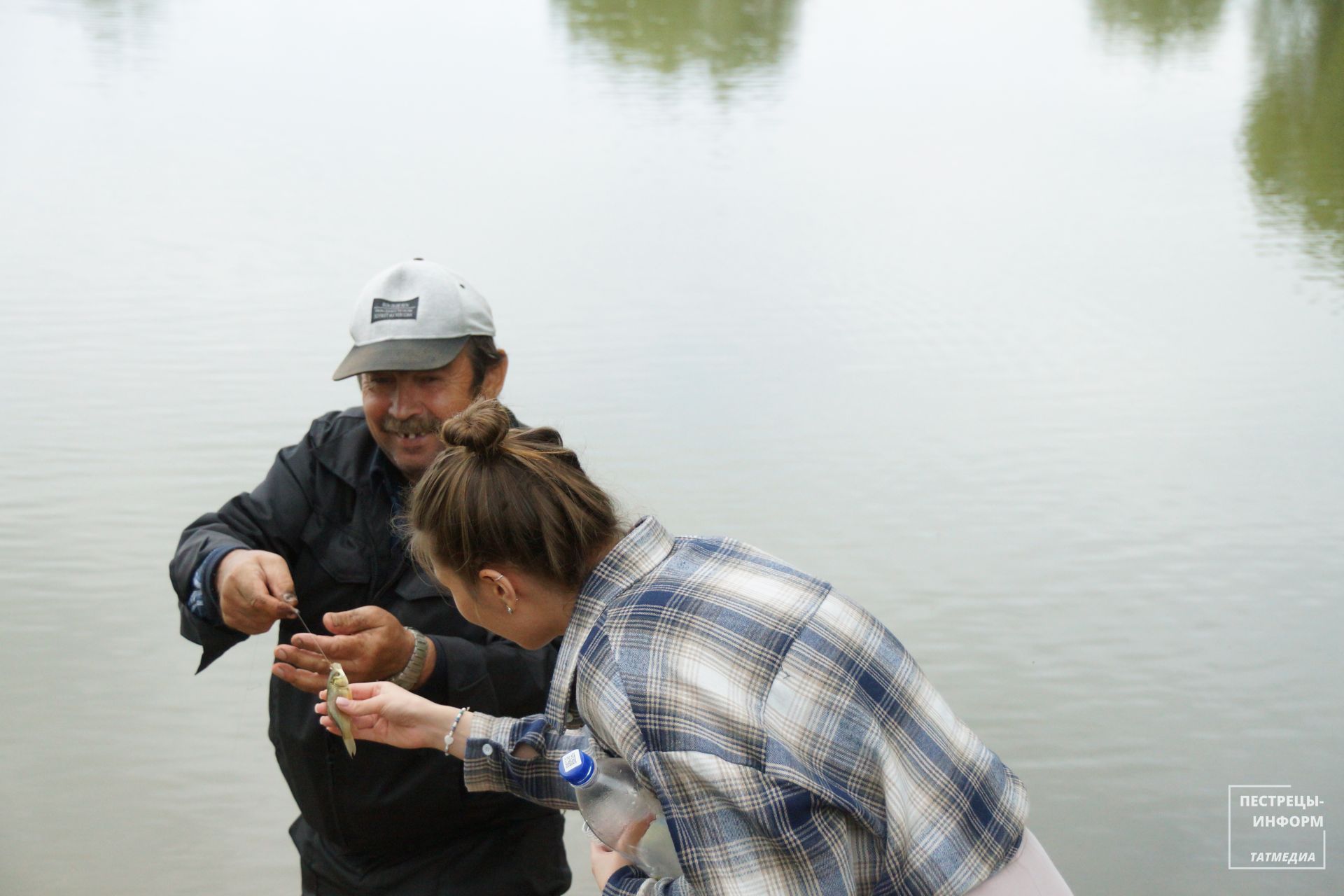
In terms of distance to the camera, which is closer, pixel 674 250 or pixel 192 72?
pixel 674 250

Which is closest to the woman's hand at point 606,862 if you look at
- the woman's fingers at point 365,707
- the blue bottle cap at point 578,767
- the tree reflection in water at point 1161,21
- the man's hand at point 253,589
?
the blue bottle cap at point 578,767

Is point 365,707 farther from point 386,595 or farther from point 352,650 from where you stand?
point 386,595

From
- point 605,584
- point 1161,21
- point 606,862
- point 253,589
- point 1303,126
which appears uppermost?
point 1161,21

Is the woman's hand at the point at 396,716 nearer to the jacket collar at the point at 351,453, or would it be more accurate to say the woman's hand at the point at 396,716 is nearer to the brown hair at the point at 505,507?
the brown hair at the point at 505,507

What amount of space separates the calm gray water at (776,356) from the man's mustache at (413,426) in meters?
2.30

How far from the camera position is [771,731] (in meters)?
1.39

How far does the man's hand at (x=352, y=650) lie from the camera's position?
6.38ft

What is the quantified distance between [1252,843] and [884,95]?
11.6 meters

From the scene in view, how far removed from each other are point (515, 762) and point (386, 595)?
502mm

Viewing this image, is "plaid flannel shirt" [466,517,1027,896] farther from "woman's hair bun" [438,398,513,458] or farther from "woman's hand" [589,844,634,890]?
"woman's hair bun" [438,398,513,458]

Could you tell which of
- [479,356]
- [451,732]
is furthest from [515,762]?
[479,356]

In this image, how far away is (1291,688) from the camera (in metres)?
4.88

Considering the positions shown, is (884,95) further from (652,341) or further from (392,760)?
(392,760)

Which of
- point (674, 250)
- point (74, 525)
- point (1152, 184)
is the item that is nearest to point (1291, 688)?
point (74, 525)
